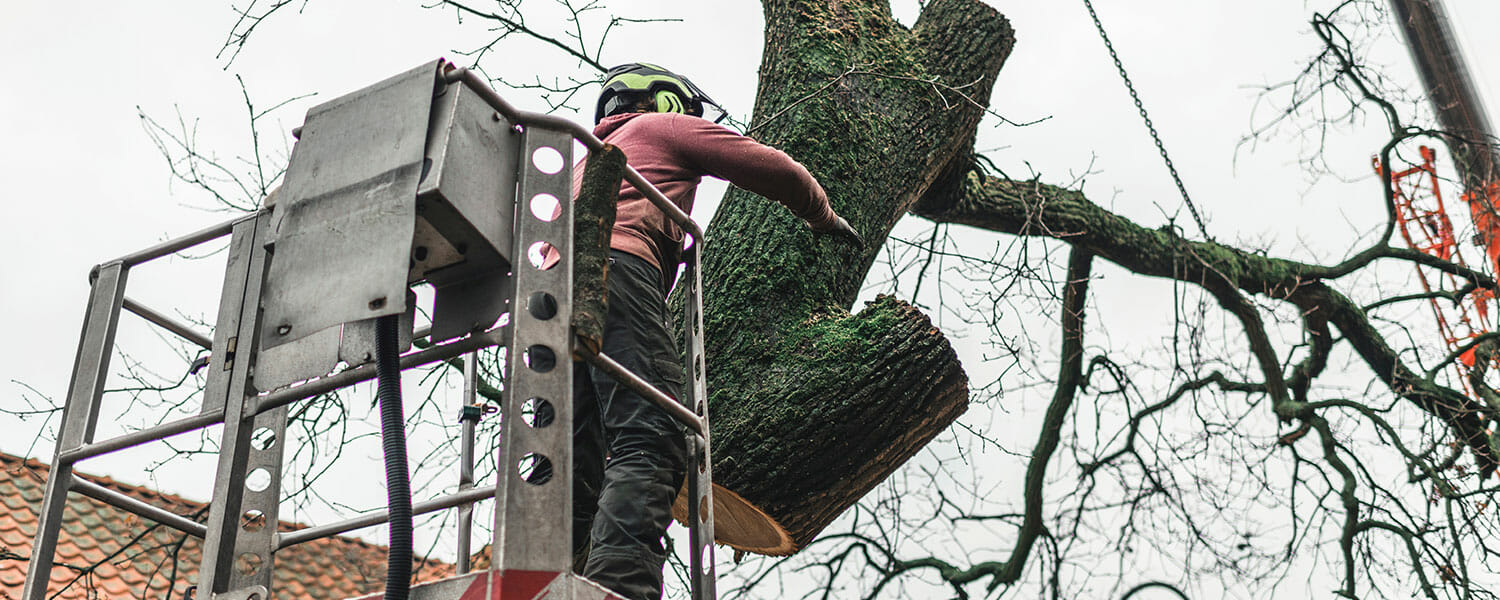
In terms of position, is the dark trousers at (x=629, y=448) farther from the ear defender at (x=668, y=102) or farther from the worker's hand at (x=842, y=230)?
the worker's hand at (x=842, y=230)

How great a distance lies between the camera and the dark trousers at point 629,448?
2865 mm

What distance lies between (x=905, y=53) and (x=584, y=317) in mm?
3499

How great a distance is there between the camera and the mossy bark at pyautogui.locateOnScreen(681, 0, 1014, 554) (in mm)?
4195

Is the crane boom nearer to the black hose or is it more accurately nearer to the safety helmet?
the safety helmet

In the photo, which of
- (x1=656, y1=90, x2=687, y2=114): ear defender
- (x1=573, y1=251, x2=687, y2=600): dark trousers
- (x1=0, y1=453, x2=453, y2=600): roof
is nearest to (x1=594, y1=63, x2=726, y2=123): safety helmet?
(x1=656, y1=90, x2=687, y2=114): ear defender

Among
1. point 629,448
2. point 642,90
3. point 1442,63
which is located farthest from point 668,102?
point 1442,63

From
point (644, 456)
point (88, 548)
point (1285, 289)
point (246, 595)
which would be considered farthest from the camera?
point (88, 548)

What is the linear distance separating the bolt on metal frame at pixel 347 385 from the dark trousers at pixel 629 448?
71 mm

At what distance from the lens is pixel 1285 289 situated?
784 centimetres

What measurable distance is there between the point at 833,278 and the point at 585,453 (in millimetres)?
1633

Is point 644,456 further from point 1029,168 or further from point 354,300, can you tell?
point 1029,168

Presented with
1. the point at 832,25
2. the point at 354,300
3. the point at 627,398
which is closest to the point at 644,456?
the point at 627,398

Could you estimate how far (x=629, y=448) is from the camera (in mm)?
3031

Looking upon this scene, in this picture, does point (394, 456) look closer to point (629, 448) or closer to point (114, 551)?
point (629, 448)
